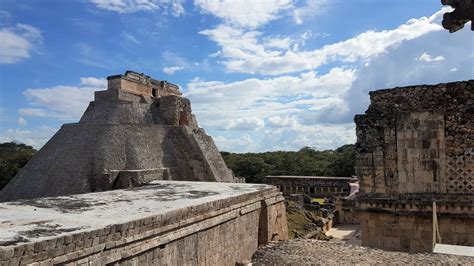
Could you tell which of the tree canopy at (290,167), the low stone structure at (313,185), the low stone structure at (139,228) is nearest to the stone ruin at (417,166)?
the low stone structure at (139,228)

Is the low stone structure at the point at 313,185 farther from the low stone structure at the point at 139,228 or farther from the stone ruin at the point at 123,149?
the low stone structure at the point at 139,228

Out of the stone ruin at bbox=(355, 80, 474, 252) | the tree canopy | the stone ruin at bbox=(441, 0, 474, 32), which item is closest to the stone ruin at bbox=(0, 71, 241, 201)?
the stone ruin at bbox=(355, 80, 474, 252)

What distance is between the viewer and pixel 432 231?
7297mm

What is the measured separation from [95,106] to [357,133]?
44.9ft

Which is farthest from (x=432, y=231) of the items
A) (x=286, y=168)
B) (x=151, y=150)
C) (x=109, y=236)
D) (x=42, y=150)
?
(x=286, y=168)

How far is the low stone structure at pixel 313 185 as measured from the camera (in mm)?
32812

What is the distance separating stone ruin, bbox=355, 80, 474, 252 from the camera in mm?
7262

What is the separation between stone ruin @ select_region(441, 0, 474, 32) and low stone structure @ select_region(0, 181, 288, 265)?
4.68 m

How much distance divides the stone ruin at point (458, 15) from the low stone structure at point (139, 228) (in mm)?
4679

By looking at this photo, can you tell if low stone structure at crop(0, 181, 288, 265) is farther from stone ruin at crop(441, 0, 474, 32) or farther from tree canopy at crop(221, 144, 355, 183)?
tree canopy at crop(221, 144, 355, 183)

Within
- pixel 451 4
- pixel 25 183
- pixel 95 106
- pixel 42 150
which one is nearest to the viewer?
pixel 451 4

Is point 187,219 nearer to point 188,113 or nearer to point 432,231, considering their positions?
point 432,231

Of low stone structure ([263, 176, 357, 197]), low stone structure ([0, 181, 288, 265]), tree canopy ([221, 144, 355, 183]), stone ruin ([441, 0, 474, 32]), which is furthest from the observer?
tree canopy ([221, 144, 355, 183])

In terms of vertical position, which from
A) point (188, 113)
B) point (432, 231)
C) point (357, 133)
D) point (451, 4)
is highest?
point (188, 113)
